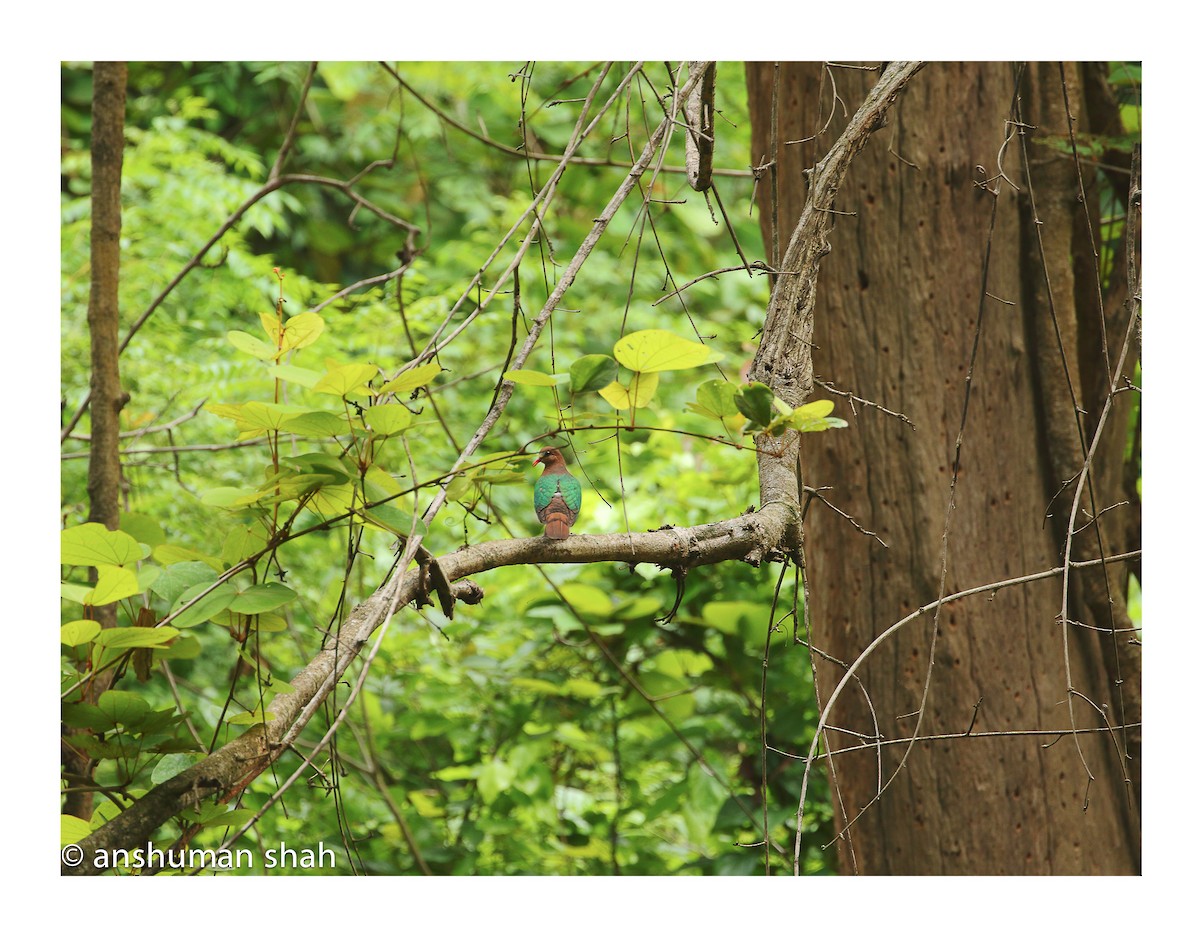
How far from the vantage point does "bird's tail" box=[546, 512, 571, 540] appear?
87 centimetres

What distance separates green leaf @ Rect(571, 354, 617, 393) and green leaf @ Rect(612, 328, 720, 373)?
0.6 inches

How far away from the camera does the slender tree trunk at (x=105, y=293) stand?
114 centimetres

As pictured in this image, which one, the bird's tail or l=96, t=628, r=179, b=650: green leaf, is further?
the bird's tail

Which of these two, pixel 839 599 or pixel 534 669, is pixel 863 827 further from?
pixel 534 669

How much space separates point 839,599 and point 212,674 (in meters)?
1.44

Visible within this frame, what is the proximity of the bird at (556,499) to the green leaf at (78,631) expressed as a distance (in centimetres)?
37

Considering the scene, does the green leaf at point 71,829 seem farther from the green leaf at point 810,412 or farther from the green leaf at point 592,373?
the green leaf at point 810,412

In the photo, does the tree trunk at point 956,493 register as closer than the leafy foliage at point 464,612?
Yes

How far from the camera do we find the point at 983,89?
1399 mm

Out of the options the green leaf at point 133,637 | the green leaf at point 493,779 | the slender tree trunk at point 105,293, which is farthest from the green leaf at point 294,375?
the green leaf at point 493,779

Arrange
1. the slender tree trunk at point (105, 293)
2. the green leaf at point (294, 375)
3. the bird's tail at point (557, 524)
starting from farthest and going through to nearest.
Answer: the slender tree trunk at point (105, 293), the bird's tail at point (557, 524), the green leaf at point (294, 375)

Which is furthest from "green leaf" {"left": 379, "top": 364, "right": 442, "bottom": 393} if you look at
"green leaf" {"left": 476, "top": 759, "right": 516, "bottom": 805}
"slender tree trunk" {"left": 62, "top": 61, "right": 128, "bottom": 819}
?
"green leaf" {"left": 476, "top": 759, "right": 516, "bottom": 805}

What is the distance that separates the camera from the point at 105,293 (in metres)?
1.17

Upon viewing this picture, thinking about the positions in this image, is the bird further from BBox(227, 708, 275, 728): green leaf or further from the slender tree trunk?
the slender tree trunk
